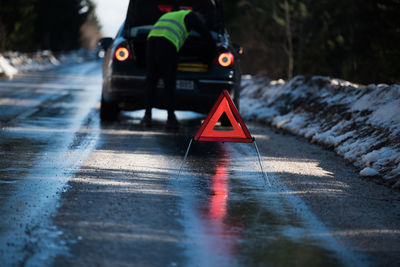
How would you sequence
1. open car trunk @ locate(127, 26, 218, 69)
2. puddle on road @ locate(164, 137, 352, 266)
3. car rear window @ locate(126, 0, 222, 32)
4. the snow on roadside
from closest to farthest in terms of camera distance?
puddle on road @ locate(164, 137, 352, 266), the snow on roadside, open car trunk @ locate(127, 26, 218, 69), car rear window @ locate(126, 0, 222, 32)

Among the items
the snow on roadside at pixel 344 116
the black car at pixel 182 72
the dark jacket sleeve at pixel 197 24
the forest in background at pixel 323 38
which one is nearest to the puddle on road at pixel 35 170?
the black car at pixel 182 72

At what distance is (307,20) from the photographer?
27.8 meters

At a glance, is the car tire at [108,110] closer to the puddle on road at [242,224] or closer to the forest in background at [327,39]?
the puddle on road at [242,224]

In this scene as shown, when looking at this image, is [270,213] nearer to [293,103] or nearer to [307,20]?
[293,103]

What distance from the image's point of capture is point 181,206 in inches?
237

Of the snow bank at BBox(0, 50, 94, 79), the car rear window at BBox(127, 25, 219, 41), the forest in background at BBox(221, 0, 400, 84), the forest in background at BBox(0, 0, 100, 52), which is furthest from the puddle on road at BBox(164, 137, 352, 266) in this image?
the forest in background at BBox(0, 0, 100, 52)

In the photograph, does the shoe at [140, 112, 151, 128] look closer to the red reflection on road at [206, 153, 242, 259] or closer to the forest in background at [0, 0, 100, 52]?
the red reflection on road at [206, 153, 242, 259]

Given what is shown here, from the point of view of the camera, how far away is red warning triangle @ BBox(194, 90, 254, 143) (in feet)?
24.9

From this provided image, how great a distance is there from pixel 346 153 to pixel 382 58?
10890 mm

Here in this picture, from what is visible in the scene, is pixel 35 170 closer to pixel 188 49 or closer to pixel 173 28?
pixel 173 28

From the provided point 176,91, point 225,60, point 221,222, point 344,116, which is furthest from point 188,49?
point 221,222

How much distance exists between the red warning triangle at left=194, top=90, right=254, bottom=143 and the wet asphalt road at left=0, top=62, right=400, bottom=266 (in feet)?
1.22

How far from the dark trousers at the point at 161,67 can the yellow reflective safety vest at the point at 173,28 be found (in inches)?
3.0

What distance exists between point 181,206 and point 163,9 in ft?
23.8
